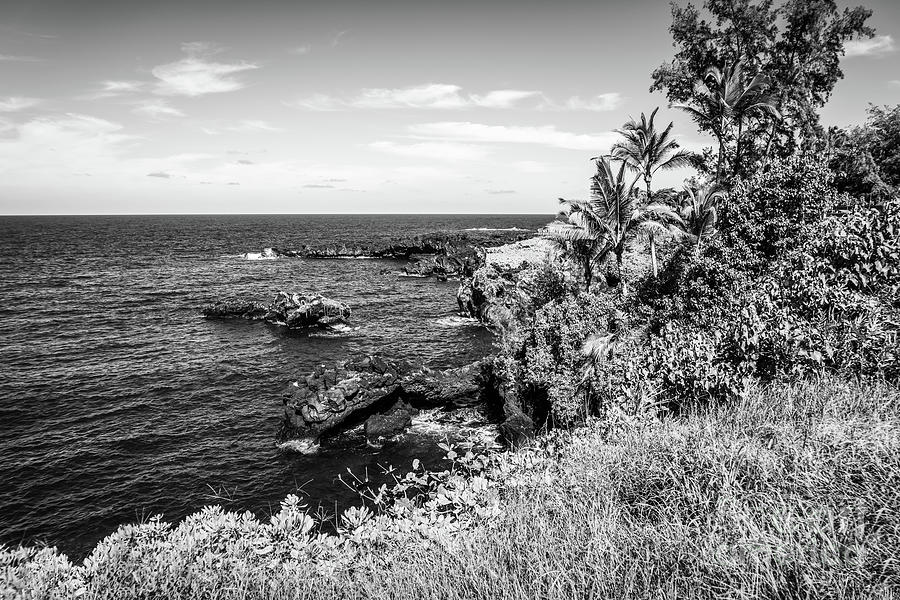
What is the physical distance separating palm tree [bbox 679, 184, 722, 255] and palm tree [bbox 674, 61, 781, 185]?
3.37 ft

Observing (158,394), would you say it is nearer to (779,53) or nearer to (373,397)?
(373,397)

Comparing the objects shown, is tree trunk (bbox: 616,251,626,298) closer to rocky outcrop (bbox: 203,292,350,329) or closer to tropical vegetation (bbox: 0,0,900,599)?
tropical vegetation (bbox: 0,0,900,599)

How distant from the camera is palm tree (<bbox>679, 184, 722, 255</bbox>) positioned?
78.2ft

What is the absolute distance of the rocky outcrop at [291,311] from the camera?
49.8 meters

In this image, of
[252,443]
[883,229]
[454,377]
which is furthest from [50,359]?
[883,229]

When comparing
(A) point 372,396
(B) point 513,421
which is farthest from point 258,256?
(B) point 513,421

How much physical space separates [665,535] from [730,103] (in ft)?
91.3

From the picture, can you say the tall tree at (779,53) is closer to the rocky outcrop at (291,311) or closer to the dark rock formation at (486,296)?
the dark rock formation at (486,296)

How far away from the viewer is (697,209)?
24.9 meters

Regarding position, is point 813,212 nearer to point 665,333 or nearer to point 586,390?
point 665,333

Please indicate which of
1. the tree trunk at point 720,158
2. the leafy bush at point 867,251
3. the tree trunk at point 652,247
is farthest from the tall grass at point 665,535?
the tree trunk at point 720,158

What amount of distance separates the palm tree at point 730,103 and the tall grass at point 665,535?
74.1 ft

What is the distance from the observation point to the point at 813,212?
1513cm

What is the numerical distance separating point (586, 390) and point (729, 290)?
6981 millimetres
